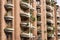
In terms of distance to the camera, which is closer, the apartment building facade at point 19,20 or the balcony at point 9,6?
the apartment building facade at point 19,20

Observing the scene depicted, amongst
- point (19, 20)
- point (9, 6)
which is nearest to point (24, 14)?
point (19, 20)

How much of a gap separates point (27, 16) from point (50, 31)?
9.75m

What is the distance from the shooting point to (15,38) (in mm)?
20297

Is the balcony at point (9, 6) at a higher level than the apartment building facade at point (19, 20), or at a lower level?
higher

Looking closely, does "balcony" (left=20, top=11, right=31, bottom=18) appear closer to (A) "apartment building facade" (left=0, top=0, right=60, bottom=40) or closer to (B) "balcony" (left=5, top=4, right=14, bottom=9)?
(A) "apartment building facade" (left=0, top=0, right=60, bottom=40)

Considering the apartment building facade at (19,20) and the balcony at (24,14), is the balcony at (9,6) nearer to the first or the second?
the apartment building facade at (19,20)

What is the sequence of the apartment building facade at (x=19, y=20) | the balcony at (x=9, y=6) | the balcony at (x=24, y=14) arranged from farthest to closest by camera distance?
1. the balcony at (x=24, y=14)
2. the balcony at (x=9, y=6)
3. the apartment building facade at (x=19, y=20)

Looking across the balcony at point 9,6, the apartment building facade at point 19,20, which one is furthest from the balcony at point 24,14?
the balcony at point 9,6

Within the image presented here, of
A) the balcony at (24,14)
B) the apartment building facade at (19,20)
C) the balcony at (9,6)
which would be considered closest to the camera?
the apartment building facade at (19,20)

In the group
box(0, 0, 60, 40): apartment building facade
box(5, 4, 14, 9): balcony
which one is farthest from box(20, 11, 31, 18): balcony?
box(5, 4, 14, 9): balcony

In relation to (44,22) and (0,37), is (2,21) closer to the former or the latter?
(0,37)

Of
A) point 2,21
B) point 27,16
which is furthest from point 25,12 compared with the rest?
point 2,21

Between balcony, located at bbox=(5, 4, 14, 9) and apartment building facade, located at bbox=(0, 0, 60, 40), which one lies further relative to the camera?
balcony, located at bbox=(5, 4, 14, 9)

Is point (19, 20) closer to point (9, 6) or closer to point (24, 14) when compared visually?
point (24, 14)
